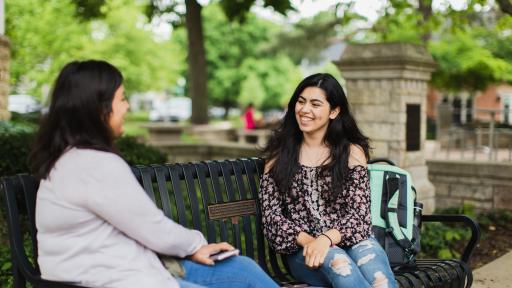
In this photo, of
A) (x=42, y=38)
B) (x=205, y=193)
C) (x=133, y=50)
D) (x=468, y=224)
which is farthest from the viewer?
(x=133, y=50)

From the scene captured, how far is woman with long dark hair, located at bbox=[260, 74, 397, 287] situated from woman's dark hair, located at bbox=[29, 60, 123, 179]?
4.24ft

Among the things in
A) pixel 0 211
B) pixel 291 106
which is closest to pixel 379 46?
pixel 291 106

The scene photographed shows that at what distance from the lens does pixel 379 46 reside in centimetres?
666

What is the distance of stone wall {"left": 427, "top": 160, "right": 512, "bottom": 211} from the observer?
26.9 ft

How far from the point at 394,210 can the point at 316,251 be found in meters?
0.80

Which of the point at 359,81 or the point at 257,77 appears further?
the point at 257,77

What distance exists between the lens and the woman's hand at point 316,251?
3.20m

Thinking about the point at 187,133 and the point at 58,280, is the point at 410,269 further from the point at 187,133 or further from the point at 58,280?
the point at 187,133

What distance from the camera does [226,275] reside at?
2.74 m

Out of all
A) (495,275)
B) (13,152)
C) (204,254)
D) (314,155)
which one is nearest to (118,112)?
(204,254)

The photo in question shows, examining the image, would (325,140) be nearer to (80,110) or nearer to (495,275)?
(80,110)

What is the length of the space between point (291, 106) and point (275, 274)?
102 centimetres

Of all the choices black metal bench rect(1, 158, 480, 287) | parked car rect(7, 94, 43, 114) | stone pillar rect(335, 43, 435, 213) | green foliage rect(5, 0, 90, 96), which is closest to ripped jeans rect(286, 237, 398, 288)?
black metal bench rect(1, 158, 480, 287)

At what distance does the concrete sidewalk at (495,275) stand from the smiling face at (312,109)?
207cm
